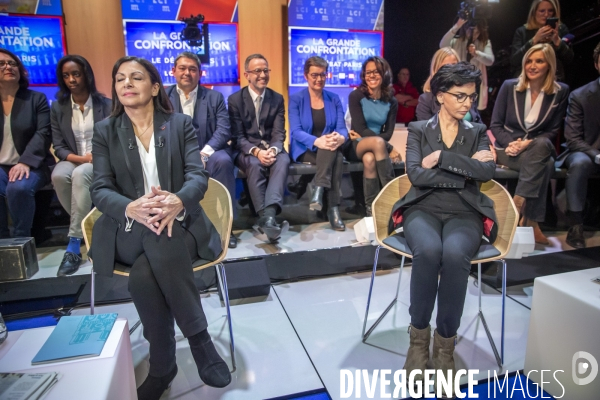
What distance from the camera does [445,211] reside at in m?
2.09

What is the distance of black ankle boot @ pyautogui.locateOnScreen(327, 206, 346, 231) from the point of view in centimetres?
340

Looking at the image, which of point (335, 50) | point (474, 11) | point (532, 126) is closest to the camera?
point (532, 126)

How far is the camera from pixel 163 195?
5.74 feet

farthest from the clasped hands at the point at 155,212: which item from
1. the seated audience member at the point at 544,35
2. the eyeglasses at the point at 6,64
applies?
the seated audience member at the point at 544,35

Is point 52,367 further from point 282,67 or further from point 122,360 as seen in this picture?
point 282,67

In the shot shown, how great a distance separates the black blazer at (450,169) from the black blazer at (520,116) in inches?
62.4

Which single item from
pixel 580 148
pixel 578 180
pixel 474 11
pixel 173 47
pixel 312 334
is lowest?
pixel 312 334

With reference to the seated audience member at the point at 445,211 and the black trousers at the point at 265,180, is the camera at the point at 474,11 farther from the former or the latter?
the seated audience member at the point at 445,211

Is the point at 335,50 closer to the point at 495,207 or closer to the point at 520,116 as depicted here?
the point at 520,116

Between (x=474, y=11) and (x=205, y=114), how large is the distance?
281 cm

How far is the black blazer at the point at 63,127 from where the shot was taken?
9.93ft

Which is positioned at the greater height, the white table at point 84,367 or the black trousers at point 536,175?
the black trousers at point 536,175

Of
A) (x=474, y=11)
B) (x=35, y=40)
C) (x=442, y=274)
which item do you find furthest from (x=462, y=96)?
(x=35, y=40)

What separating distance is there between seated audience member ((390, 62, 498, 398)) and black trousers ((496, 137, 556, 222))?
1346 millimetres
